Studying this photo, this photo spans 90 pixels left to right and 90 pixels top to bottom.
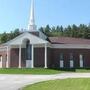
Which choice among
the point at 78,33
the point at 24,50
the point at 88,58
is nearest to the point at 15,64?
the point at 24,50

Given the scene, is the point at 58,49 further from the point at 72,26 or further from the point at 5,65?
the point at 72,26

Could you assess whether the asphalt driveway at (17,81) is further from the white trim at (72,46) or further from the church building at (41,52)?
the white trim at (72,46)

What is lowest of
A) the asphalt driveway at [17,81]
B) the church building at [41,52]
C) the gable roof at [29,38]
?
the asphalt driveway at [17,81]

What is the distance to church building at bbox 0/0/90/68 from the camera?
150ft

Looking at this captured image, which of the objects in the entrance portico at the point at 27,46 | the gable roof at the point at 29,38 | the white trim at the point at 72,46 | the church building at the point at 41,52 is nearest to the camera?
the gable roof at the point at 29,38

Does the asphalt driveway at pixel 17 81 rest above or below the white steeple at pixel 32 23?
below

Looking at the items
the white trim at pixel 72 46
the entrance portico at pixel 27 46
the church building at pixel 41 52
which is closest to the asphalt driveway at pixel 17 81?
the church building at pixel 41 52

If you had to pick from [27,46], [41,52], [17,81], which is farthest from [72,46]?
[17,81]

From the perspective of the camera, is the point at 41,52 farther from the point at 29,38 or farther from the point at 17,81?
the point at 17,81

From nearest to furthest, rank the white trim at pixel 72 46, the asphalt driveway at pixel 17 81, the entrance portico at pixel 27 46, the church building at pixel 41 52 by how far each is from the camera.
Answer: the asphalt driveway at pixel 17 81 → the entrance portico at pixel 27 46 → the church building at pixel 41 52 → the white trim at pixel 72 46

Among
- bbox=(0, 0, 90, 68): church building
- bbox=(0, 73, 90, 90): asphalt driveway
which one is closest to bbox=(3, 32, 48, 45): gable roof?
bbox=(0, 0, 90, 68): church building

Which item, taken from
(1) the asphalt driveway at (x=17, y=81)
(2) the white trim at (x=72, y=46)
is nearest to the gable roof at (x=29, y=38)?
(2) the white trim at (x=72, y=46)

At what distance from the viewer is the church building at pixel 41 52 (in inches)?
1802

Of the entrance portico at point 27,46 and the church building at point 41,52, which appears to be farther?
the church building at point 41,52
